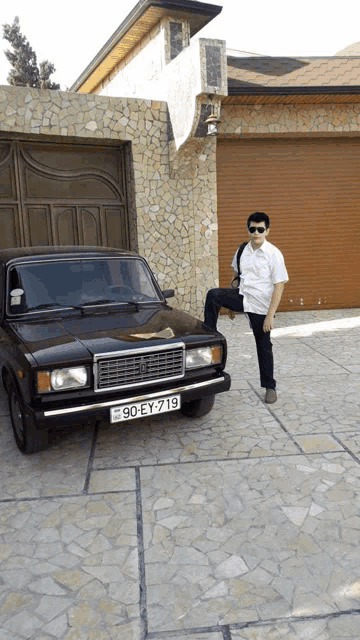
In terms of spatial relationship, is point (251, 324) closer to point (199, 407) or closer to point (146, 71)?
point (199, 407)

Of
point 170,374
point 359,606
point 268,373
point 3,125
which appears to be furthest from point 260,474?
point 3,125

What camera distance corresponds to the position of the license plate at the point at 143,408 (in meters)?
3.68

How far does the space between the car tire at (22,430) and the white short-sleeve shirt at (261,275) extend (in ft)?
7.68

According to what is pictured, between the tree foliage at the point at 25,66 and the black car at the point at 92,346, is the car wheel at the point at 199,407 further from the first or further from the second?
the tree foliage at the point at 25,66

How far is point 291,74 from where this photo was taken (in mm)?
9695

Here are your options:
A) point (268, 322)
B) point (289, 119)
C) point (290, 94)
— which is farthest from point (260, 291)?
point (289, 119)

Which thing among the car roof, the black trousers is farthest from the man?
the car roof

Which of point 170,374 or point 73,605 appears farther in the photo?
point 170,374

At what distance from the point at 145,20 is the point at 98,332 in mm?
7686

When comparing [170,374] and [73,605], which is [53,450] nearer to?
[170,374]

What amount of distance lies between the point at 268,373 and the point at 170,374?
1557 millimetres

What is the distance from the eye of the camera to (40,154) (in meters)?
8.81

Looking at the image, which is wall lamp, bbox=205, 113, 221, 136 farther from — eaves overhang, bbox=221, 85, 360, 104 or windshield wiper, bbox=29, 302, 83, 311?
windshield wiper, bbox=29, 302, 83, 311

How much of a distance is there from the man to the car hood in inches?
28.3
